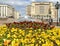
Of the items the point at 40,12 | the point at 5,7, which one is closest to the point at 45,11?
the point at 40,12

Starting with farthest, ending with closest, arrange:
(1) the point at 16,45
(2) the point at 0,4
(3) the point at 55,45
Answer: (2) the point at 0,4 → (3) the point at 55,45 → (1) the point at 16,45

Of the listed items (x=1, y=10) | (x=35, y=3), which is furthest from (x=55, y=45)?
(x=1, y=10)

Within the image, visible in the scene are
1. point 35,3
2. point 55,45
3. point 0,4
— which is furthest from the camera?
point 0,4

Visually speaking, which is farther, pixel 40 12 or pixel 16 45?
pixel 40 12

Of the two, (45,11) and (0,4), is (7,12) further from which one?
(45,11)

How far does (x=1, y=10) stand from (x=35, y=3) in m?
18.6

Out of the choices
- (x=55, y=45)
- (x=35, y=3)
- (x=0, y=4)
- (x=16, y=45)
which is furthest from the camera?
(x=0, y=4)

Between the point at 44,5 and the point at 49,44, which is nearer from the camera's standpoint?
the point at 49,44

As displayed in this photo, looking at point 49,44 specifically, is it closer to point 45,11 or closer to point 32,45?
point 32,45

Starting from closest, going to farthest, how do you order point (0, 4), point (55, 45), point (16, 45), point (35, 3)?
point (16, 45)
point (55, 45)
point (35, 3)
point (0, 4)

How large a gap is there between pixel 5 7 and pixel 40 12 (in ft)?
63.4

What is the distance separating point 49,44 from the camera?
341cm

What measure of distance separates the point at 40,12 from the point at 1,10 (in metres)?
20.0

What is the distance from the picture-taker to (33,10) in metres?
117
